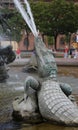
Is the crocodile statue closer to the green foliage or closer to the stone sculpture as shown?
the stone sculpture

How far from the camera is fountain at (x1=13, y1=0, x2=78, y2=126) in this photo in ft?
23.4

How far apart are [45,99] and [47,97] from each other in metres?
0.06

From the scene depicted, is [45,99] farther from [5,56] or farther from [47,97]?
[5,56]

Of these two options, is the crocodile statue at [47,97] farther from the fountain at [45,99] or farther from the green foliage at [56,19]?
the green foliage at [56,19]

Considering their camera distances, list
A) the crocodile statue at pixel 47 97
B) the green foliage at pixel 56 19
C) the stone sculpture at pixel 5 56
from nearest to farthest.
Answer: the crocodile statue at pixel 47 97
the stone sculpture at pixel 5 56
the green foliage at pixel 56 19

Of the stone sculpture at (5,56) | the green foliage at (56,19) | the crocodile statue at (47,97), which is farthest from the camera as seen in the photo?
the green foliage at (56,19)

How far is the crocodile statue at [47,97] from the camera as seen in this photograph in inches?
280

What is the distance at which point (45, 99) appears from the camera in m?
7.46

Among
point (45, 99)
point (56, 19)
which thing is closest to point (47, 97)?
point (45, 99)

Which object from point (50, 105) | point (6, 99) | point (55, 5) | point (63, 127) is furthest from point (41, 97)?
point (55, 5)

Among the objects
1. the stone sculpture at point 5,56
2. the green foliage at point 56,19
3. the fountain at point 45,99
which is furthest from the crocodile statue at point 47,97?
the green foliage at point 56,19

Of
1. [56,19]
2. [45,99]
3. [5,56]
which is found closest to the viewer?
[45,99]

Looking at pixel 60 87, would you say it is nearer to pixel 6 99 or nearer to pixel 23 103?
pixel 23 103

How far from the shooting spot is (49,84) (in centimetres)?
784
